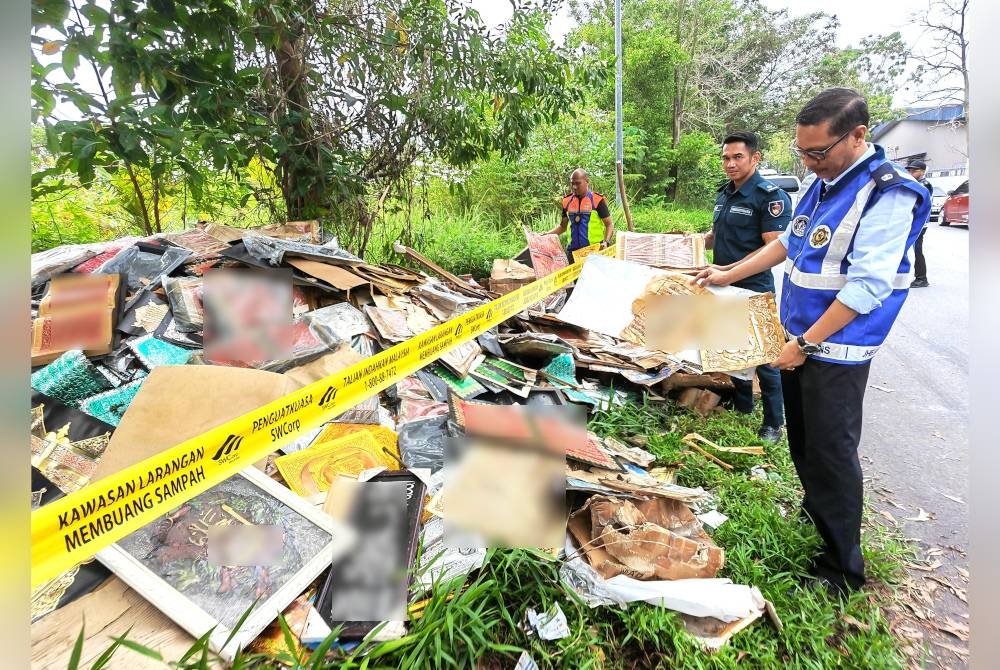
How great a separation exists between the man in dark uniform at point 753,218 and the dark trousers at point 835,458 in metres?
1.36

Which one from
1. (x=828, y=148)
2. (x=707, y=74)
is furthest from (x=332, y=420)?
(x=707, y=74)

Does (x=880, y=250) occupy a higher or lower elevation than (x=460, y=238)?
higher

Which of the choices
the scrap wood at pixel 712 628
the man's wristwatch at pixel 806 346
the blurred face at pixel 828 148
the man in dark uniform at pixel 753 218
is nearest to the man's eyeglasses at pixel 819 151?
the blurred face at pixel 828 148

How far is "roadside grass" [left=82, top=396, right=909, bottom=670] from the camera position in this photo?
6.16 ft

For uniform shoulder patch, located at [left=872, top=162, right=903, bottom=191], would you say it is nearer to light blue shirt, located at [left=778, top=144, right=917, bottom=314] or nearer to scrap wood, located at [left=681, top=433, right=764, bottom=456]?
light blue shirt, located at [left=778, top=144, right=917, bottom=314]

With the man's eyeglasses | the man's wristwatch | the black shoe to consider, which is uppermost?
the man's eyeglasses

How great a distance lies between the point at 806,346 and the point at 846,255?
1.30 ft

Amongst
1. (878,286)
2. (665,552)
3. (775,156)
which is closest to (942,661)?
(665,552)

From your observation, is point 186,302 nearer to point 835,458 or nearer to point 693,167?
point 835,458

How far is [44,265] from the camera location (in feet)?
12.4

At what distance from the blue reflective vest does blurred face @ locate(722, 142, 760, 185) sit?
1.57 metres

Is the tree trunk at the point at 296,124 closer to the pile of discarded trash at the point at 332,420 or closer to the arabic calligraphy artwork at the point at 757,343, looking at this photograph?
the pile of discarded trash at the point at 332,420

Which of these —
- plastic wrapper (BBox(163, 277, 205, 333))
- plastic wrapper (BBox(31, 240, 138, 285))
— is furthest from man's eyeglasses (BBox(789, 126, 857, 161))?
plastic wrapper (BBox(31, 240, 138, 285))

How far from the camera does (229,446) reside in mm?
2008
